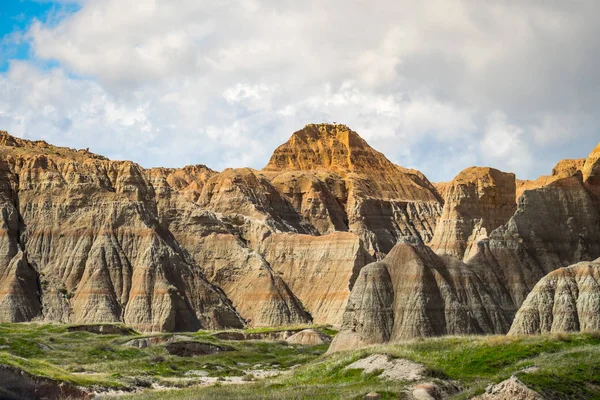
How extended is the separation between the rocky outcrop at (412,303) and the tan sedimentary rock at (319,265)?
57717 millimetres

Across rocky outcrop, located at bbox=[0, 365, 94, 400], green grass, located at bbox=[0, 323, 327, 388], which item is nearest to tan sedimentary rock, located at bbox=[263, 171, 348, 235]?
green grass, located at bbox=[0, 323, 327, 388]

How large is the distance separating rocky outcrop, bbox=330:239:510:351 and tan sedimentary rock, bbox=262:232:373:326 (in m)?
57.7

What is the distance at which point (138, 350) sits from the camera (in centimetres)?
8144

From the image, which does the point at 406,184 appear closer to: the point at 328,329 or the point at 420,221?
the point at 420,221

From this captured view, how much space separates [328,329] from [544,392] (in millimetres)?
75642

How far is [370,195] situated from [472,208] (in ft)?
166

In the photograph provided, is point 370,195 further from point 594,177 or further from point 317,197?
point 594,177

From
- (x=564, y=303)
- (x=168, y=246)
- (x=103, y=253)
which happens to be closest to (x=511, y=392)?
(x=564, y=303)

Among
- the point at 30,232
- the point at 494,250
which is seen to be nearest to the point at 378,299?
the point at 494,250

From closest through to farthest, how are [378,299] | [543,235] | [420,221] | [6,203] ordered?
[378,299] < [543,235] < [6,203] < [420,221]

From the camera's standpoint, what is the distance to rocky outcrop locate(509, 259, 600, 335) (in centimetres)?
6066

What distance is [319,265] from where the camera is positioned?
138 m

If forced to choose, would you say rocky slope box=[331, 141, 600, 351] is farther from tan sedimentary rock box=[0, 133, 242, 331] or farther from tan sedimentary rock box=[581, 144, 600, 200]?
tan sedimentary rock box=[0, 133, 242, 331]

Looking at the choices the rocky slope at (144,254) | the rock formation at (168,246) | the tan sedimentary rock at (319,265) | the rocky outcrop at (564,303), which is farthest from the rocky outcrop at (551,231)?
the tan sedimentary rock at (319,265)
